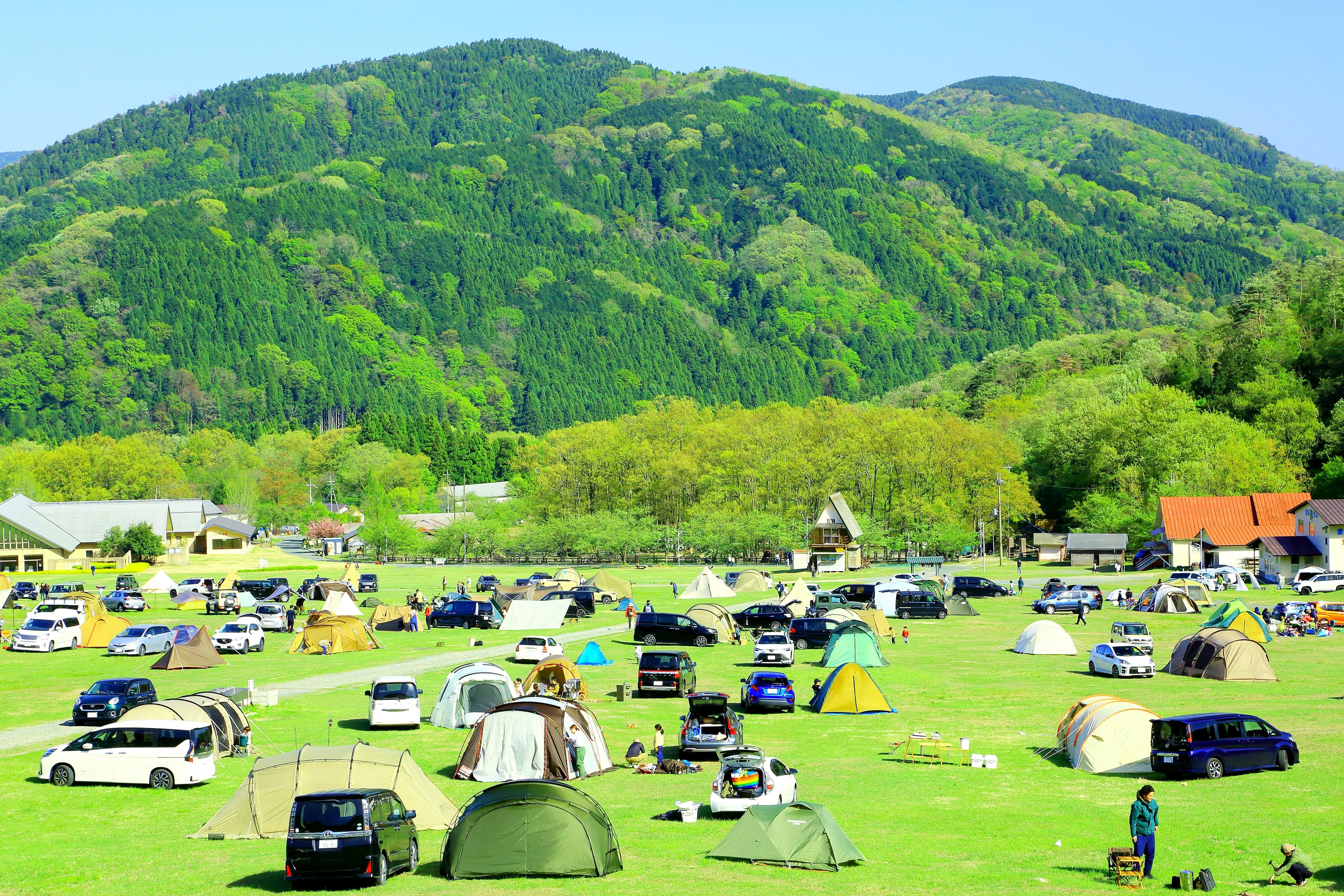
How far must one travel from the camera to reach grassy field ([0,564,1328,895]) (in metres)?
17.1

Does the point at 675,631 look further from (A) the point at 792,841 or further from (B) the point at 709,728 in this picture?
(A) the point at 792,841

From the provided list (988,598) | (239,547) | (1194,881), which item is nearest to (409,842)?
(1194,881)

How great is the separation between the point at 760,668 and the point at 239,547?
100041 millimetres

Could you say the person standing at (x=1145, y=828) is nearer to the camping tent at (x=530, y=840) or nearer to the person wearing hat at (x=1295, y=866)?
the person wearing hat at (x=1295, y=866)

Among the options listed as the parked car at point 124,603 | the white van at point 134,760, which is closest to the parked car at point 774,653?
the white van at point 134,760

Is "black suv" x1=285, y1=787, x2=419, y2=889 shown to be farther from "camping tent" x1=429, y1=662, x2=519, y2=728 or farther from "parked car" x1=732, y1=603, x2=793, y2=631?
"parked car" x1=732, y1=603, x2=793, y2=631

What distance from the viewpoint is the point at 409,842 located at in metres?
18.0

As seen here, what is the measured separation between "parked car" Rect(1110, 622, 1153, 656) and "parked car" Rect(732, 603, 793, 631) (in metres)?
13.6

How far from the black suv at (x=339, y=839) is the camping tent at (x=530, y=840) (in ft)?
3.33

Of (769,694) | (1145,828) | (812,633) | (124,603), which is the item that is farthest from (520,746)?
(124,603)

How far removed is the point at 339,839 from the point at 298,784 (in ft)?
12.1

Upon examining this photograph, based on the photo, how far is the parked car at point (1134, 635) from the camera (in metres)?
40.9

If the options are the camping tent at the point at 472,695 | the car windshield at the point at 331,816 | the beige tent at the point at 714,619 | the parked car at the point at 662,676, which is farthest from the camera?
the beige tent at the point at 714,619

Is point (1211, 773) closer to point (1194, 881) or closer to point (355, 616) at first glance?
point (1194, 881)
